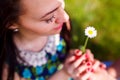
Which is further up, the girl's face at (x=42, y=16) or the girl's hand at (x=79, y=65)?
the girl's face at (x=42, y=16)

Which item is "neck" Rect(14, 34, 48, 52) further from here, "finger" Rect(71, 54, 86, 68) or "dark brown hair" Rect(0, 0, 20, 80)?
"finger" Rect(71, 54, 86, 68)

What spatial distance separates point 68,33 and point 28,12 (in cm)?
33

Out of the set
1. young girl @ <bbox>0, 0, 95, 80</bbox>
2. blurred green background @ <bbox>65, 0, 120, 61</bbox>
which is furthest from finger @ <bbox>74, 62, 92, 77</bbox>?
blurred green background @ <bbox>65, 0, 120, 61</bbox>

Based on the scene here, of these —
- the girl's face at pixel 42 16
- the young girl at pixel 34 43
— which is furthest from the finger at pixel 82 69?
the girl's face at pixel 42 16

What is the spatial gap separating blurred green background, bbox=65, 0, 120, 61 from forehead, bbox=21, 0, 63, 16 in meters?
0.62

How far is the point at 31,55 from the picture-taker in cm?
133

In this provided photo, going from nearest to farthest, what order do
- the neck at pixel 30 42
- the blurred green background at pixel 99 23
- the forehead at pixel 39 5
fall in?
the forehead at pixel 39 5, the neck at pixel 30 42, the blurred green background at pixel 99 23

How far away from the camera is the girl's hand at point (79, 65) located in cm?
117

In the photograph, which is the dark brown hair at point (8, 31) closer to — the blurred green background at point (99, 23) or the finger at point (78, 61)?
the finger at point (78, 61)

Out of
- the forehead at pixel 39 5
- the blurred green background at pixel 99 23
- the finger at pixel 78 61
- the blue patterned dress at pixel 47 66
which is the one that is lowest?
the blurred green background at pixel 99 23

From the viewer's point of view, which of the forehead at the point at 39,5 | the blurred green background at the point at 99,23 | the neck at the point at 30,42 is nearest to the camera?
the forehead at the point at 39,5

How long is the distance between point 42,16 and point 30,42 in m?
0.20

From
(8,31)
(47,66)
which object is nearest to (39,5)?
(8,31)

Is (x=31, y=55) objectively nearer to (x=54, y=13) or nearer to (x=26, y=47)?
(x=26, y=47)
